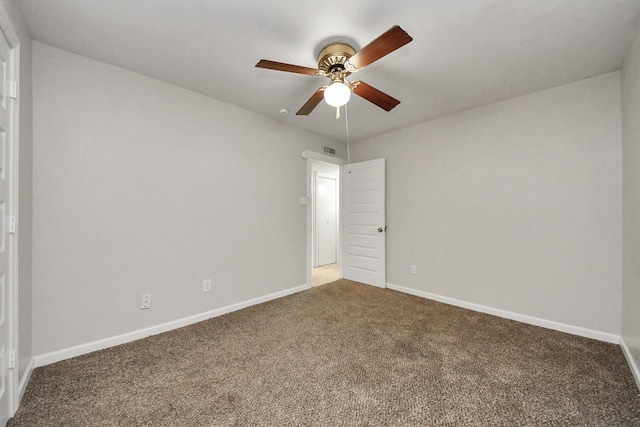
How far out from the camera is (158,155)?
246 cm

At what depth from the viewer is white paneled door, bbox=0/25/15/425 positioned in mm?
1354

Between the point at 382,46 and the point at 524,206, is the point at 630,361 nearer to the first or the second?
the point at 524,206

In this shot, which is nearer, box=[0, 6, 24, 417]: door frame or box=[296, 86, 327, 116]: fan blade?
box=[0, 6, 24, 417]: door frame

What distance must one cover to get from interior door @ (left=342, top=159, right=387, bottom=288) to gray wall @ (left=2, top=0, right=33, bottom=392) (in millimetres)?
3563

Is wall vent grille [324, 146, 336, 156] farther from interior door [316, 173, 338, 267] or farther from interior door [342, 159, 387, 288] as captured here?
interior door [316, 173, 338, 267]

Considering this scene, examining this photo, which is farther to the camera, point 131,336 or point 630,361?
point 131,336

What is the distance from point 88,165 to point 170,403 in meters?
1.89

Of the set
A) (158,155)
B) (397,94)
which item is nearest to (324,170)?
(397,94)

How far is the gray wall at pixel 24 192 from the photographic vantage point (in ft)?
5.26

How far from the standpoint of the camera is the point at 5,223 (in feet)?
4.63

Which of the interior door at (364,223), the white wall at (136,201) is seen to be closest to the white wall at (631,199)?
the interior door at (364,223)

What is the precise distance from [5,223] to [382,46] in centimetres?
232

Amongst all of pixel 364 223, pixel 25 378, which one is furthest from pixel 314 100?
pixel 25 378

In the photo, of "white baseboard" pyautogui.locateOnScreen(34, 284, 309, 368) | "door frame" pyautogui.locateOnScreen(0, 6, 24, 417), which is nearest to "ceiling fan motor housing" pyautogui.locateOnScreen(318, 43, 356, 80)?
"door frame" pyautogui.locateOnScreen(0, 6, 24, 417)
